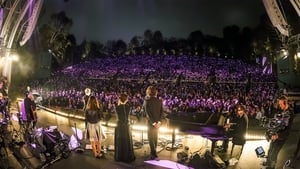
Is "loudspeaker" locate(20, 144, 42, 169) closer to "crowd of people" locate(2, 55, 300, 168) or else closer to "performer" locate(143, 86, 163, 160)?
"crowd of people" locate(2, 55, 300, 168)

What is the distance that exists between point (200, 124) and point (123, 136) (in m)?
2.02

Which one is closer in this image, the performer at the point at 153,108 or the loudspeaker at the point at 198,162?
the loudspeaker at the point at 198,162

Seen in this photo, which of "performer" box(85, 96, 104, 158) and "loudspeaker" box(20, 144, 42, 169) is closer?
"loudspeaker" box(20, 144, 42, 169)

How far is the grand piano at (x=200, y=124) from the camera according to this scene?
8.74 meters

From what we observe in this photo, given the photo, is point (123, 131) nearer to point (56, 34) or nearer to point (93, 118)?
point (93, 118)

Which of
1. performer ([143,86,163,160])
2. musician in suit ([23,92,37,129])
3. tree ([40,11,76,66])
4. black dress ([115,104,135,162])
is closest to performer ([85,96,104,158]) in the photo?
black dress ([115,104,135,162])

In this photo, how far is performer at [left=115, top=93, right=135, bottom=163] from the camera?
27.1 ft

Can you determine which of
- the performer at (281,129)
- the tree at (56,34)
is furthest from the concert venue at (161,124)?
the tree at (56,34)

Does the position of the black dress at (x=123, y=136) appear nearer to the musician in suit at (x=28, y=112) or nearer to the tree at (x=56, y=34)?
the musician in suit at (x=28, y=112)

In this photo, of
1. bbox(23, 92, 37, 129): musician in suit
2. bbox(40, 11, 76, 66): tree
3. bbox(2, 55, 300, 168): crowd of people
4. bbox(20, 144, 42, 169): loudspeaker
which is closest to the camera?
bbox(20, 144, 42, 169): loudspeaker

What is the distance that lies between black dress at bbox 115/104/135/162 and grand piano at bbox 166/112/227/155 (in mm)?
1618

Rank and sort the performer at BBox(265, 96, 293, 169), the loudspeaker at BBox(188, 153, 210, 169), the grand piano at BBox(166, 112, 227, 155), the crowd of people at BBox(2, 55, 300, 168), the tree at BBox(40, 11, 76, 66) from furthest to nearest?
the tree at BBox(40, 11, 76, 66) → the grand piano at BBox(166, 112, 227, 155) → the crowd of people at BBox(2, 55, 300, 168) → the loudspeaker at BBox(188, 153, 210, 169) → the performer at BBox(265, 96, 293, 169)

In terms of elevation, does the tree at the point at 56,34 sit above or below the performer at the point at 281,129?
above

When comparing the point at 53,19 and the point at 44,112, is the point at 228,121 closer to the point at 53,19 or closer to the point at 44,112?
the point at 44,112
